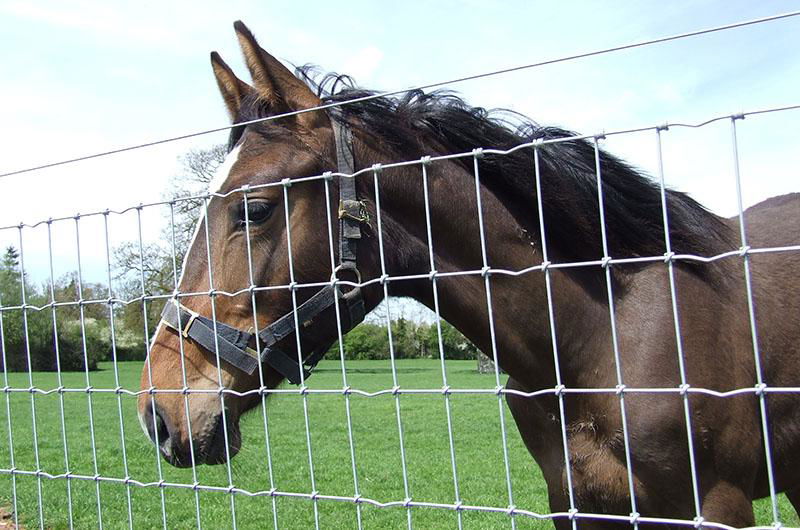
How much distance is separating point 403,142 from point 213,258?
86cm

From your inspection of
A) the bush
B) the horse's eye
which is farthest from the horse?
the bush

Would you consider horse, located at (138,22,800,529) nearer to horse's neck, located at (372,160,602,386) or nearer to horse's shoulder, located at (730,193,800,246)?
horse's neck, located at (372,160,602,386)

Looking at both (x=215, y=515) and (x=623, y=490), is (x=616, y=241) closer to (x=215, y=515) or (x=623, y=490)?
(x=623, y=490)

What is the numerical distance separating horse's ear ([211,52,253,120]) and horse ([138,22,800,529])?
143 mm

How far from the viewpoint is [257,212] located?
2.51 meters

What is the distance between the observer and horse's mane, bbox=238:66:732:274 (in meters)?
2.63

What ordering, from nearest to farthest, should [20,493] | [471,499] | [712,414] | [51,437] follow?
[712,414] → [471,499] → [20,493] → [51,437]

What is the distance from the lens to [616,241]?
263cm

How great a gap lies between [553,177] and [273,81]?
116 cm

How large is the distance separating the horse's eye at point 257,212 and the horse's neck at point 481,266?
44 centimetres

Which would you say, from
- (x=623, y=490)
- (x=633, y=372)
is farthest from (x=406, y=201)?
(x=623, y=490)

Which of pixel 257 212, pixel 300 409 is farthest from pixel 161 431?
pixel 300 409

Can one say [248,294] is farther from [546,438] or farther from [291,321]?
[546,438]

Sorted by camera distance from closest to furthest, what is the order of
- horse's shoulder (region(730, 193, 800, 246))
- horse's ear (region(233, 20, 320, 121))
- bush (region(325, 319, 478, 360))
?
1. horse's ear (region(233, 20, 320, 121))
2. horse's shoulder (region(730, 193, 800, 246))
3. bush (region(325, 319, 478, 360))
